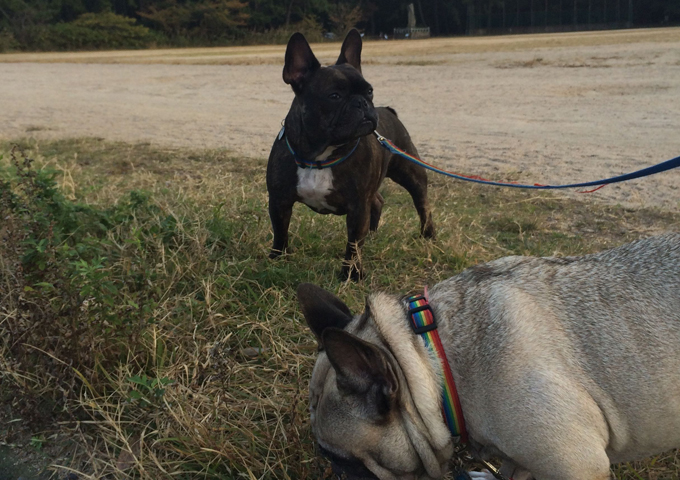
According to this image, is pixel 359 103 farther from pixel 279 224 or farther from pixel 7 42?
pixel 7 42

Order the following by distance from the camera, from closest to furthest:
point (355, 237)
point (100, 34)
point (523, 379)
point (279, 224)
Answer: point (523, 379) → point (355, 237) → point (279, 224) → point (100, 34)

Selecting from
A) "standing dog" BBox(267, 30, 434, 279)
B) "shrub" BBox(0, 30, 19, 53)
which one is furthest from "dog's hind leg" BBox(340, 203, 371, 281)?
"shrub" BBox(0, 30, 19, 53)

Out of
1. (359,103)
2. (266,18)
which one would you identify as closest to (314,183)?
(359,103)

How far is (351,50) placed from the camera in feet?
16.3

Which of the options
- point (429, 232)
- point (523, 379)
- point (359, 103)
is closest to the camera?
point (523, 379)

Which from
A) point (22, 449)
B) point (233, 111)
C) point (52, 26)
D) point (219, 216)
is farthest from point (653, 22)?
point (22, 449)

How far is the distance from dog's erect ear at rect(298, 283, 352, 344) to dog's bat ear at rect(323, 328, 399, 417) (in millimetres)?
317

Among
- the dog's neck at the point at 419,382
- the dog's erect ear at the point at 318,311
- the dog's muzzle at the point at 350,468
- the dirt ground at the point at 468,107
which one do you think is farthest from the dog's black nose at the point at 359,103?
the dirt ground at the point at 468,107

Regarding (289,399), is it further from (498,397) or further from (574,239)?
(574,239)

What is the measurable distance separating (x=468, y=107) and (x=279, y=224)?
879 cm

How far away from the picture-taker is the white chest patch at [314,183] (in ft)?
14.6

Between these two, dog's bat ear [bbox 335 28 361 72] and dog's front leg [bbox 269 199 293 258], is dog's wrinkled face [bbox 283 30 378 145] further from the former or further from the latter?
dog's front leg [bbox 269 199 293 258]

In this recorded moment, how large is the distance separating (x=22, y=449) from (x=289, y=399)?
1381 mm

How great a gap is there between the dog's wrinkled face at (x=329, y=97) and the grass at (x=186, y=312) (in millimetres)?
1103
